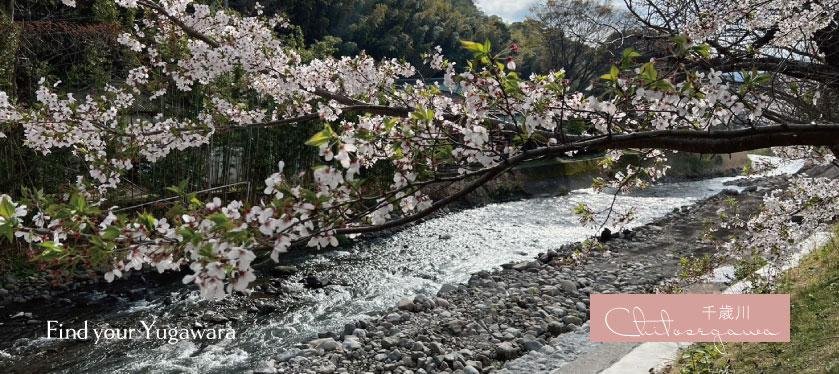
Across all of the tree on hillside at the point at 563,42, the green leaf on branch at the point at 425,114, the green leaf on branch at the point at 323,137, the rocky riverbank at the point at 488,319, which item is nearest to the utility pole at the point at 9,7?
the rocky riverbank at the point at 488,319

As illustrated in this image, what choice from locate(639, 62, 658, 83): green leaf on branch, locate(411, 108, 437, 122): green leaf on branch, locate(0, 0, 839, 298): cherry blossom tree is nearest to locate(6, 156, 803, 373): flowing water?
locate(0, 0, 839, 298): cherry blossom tree

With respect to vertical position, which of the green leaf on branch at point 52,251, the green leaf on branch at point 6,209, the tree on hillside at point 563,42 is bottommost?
the green leaf on branch at point 52,251

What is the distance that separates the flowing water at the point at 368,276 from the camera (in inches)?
206

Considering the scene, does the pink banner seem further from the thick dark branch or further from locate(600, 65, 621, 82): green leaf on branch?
locate(600, 65, 621, 82): green leaf on branch

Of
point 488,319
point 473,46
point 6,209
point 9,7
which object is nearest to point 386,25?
point 9,7

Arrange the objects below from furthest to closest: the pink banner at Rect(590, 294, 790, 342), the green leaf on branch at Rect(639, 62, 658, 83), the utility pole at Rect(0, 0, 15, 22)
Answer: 1. the utility pole at Rect(0, 0, 15, 22)
2. the pink banner at Rect(590, 294, 790, 342)
3. the green leaf on branch at Rect(639, 62, 658, 83)

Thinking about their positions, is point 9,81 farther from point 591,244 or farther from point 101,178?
point 591,244

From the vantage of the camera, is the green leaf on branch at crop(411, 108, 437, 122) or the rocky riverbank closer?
the green leaf on branch at crop(411, 108, 437, 122)

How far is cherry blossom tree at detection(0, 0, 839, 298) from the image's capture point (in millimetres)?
1621

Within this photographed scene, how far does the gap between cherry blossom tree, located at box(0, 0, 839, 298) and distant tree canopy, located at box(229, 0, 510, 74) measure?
1800 cm

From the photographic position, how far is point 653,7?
3598 millimetres

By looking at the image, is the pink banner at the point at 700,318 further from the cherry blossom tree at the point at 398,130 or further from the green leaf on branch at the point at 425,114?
the green leaf on branch at the point at 425,114

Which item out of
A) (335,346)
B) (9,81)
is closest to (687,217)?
(335,346)

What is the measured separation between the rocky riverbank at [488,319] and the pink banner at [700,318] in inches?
20.4
